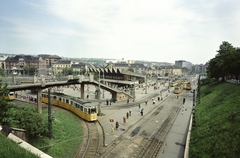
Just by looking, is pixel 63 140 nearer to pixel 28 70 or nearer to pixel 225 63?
pixel 225 63

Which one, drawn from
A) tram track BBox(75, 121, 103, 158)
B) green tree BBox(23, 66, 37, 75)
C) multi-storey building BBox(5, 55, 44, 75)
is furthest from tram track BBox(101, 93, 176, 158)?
multi-storey building BBox(5, 55, 44, 75)

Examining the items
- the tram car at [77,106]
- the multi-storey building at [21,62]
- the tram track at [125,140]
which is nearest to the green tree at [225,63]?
the tram track at [125,140]

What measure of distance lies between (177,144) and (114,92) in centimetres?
2792

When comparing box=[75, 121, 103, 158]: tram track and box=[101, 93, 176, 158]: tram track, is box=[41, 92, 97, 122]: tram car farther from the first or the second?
box=[101, 93, 176, 158]: tram track

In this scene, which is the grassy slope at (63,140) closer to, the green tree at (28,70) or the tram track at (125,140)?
the tram track at (125,140)

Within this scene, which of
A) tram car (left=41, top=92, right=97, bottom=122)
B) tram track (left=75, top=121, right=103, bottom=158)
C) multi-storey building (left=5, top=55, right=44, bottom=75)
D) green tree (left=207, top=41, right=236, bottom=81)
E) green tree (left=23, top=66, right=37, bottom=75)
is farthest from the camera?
multi-storey building (left=5, top=55, right=44, bottom=75)

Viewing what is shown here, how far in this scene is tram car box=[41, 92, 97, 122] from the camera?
28.4 m

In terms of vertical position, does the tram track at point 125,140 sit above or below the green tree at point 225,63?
below

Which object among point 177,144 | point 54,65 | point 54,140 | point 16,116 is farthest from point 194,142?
point 54,65

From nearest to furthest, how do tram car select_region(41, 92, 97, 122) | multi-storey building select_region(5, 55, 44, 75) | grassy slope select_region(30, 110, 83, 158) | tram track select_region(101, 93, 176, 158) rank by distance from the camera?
grassy slope select_region(30, 110, 83, 158)
tram track select_region(101, 93, 176, 158)
tram car select_region(41, 92, 97, 122)
multi-storey building select_region(5, 55, 44, 75)

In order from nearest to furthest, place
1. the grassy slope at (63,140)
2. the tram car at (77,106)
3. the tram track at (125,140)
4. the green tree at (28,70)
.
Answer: the grassy slope at (63,140) → the tram track at (125,140) → the tram car at (77,106) → the green tree at (28,70)

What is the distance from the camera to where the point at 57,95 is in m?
37.8

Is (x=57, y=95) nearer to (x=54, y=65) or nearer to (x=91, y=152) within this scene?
(x=91, y=152)

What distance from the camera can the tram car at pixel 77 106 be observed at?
28438mm
